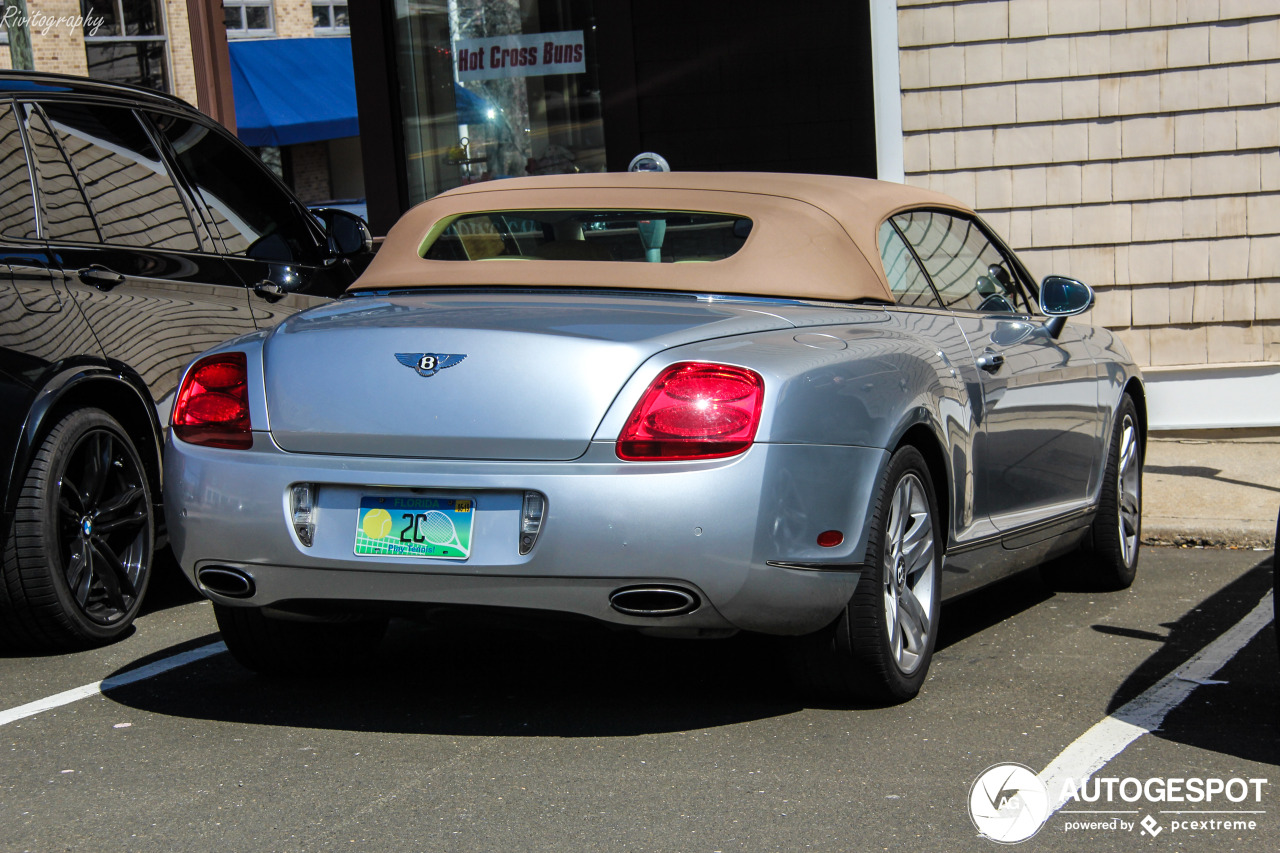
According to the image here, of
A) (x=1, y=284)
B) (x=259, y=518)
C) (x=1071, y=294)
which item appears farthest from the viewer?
(x=1071, y=294)

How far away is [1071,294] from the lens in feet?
17.5

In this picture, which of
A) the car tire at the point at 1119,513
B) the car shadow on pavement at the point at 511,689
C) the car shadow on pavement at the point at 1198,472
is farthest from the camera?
the car shadow on pavement at the point at 1198,472

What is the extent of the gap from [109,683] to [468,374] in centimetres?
165

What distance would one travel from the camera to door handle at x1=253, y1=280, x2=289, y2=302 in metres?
6.07

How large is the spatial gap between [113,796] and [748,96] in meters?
7.65

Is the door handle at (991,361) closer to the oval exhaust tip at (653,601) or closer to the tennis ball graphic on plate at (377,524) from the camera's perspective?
the oval exhaust tip at (653,601)

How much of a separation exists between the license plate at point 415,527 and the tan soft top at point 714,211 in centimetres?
93

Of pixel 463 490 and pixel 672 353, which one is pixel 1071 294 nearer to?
pixel 672 353

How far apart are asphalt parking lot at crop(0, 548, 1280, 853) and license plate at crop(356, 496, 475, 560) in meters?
0.26

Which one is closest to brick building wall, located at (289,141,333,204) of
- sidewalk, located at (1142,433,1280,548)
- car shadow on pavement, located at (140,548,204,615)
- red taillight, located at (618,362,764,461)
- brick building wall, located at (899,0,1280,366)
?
brick building wall, located at (899,0,1280,366)

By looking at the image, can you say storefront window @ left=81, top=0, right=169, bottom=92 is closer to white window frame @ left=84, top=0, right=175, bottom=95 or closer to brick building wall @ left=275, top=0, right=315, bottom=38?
white window frame @ left=84, top=0, right=175, bottom=95

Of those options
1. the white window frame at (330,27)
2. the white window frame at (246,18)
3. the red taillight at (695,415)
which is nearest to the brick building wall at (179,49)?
the white window frame at (246,18)

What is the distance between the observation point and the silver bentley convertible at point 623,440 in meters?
3.56

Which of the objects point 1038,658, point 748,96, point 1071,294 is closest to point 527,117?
point 748,96
